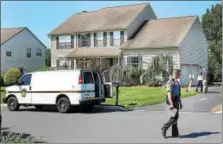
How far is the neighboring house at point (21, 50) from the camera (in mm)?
51938

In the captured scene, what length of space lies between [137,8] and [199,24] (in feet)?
23.6

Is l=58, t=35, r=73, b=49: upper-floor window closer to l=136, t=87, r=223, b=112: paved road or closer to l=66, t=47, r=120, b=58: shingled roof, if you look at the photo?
l=66, t=47, r=120, b=58: shingled roof

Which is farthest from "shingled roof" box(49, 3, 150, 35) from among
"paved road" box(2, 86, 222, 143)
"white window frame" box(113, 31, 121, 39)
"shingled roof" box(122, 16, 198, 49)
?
"paved road" box(2, 86, 222, 143)

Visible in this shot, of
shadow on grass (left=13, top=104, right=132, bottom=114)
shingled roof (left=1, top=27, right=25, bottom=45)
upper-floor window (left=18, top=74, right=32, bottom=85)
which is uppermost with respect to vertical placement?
shingled roof (left=1, top=27, right=25, bottom=45)

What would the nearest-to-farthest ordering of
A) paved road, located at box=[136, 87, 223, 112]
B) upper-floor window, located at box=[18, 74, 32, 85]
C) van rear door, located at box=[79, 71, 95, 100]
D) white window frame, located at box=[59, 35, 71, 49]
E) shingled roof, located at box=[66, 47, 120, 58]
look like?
van rear door, located at box=[79, 71, 95, 100] → paved road, located at box=[136, 87, 223, 112] → upper-floor window, located at box=[18, 74, 32, 85] → shingled roof, located at box=[66, 47, 120, 58] → white window frame, located at box=[59, 35, 71, 49]

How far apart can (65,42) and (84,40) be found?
99.1 inches

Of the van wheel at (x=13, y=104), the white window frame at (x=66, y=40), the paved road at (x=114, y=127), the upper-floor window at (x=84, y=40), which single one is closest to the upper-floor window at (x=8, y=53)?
the white window frame at (x=66, y=40)

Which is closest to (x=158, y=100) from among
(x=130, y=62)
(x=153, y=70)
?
(x=153, y=70)

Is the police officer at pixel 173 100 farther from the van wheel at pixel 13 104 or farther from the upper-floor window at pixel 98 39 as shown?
the upper-floor window at pixel 98 39

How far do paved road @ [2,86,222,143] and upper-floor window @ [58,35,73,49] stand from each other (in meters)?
25.5

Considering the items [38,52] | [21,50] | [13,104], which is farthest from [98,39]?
[13,104]

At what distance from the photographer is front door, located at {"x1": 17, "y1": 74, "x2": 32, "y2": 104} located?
19922mm

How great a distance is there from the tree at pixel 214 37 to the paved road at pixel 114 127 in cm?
1676

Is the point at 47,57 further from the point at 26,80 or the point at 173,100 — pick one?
the point at 173,100
